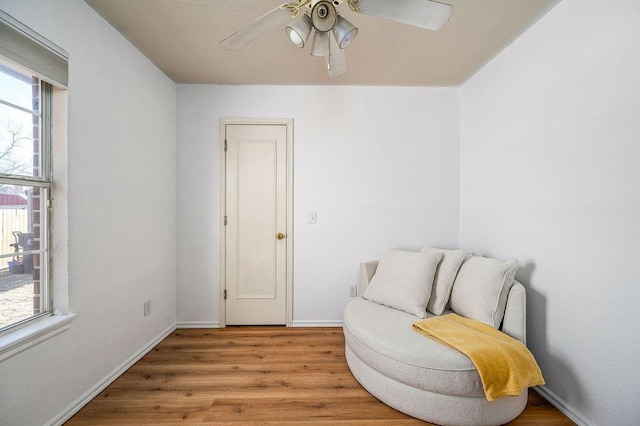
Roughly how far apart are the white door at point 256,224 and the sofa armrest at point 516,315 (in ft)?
6.20

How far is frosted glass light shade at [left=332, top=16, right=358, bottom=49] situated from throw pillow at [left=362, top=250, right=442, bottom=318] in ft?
5.46

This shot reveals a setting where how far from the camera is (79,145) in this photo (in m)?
1.61

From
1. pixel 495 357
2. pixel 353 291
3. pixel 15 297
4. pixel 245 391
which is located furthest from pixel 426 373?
pixel 15 297

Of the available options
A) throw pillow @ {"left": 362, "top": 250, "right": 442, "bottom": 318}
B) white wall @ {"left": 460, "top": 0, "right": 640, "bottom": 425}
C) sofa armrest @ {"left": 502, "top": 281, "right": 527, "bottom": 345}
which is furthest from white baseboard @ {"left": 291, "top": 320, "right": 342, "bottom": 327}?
white wall @ {"left": 460, "top": 0, "right": 640, "bottom": 425}

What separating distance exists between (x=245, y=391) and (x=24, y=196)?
5.68 feet

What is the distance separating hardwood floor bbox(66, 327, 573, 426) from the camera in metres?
1.53

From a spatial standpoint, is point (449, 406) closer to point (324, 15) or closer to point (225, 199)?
point (324, 15)

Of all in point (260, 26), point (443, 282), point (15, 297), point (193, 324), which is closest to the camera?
point (260, 26)

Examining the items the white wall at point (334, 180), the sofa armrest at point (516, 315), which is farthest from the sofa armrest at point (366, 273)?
the sofa armrest at point (516, 315)

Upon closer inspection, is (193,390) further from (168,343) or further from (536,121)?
(536,121)

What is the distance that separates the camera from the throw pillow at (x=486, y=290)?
1.73 m

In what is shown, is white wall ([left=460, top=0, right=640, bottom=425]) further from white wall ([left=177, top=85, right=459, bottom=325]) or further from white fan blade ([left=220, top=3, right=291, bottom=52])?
white fan blade ([left=220, top=3, right=291, bottom=52])

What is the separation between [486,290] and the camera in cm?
177

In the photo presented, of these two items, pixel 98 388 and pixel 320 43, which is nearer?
pixel 320 43
